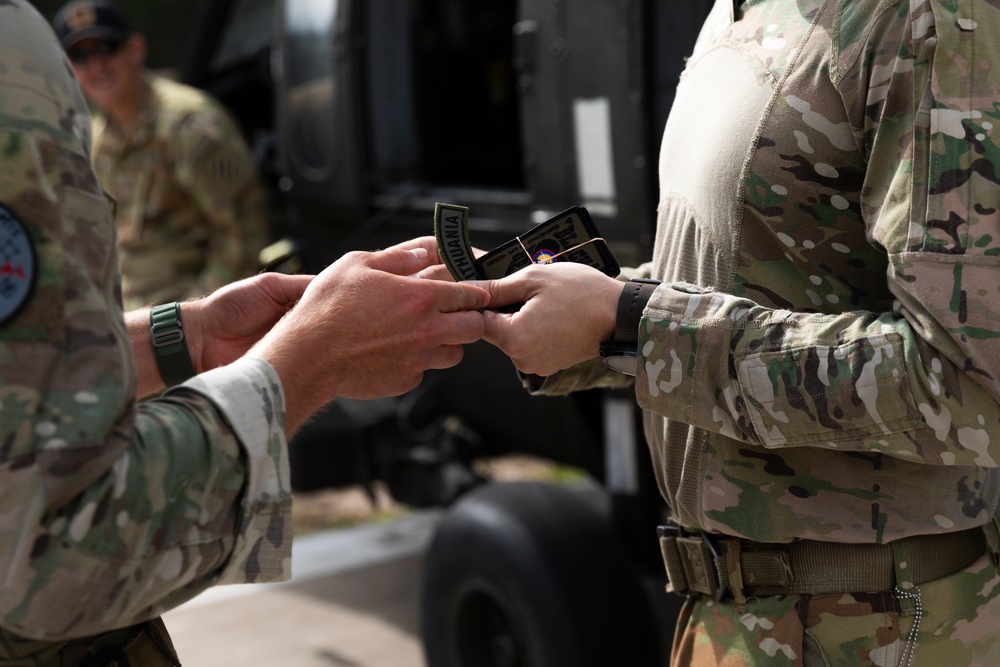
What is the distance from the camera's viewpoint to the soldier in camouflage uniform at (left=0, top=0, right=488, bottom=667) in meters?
1.15

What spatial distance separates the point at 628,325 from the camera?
1560mm

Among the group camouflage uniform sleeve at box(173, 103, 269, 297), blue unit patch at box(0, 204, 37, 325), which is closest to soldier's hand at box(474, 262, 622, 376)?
blue unit patch at box(0, 204, 37, 325)

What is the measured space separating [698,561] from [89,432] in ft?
3.07

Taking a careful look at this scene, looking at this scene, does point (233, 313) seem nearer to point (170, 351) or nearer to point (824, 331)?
point (170, 351)

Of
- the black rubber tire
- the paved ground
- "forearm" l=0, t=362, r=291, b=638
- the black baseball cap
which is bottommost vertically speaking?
the paved ground

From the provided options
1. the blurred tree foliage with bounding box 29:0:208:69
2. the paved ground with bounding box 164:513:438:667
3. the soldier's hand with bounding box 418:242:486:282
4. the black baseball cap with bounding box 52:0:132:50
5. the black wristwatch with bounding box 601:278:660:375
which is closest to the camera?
the black wristwatch with bounding box 601:278:660:375

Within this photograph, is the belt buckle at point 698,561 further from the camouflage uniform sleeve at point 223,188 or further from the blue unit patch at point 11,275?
the camouflage uniform sleeve at point 223,188

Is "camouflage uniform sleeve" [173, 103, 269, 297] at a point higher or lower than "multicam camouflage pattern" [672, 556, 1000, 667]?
higher

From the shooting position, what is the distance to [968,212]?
4.53 feet


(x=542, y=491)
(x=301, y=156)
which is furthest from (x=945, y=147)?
(x=301, y=156)

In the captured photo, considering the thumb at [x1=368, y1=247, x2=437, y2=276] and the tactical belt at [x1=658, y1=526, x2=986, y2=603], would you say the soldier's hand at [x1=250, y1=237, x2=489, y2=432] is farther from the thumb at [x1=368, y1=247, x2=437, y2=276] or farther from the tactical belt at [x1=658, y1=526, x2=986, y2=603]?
the tactical belt at [x1=658, y1=526, x2=986, y2=603]

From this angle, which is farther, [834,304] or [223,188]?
[223,188]

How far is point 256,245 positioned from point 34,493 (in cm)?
365

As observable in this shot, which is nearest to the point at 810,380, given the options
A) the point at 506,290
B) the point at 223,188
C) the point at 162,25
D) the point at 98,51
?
the point at 506,290
